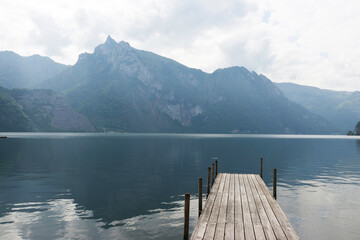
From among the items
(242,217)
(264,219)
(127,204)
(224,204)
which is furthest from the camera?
(127,204)

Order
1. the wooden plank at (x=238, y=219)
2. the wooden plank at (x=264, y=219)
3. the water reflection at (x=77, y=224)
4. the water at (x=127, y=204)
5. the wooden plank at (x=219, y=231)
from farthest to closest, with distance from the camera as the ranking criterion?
the water at (x=127, y=204)
the water reflection at (x=77, y=224)
the wooden plank at (x=264, y=219)
the wooden plank at (x=238, y=219)
the wooden plank at (x=219, y=231)

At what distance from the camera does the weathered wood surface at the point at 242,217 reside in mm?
11734

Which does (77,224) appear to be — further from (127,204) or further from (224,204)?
(224,204)

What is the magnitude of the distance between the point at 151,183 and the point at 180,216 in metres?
12.5

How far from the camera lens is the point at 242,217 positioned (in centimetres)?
1414

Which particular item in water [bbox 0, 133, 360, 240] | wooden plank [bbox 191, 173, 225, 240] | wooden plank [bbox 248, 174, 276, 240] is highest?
wooden plank [bbox 191, 173, 225, 240]

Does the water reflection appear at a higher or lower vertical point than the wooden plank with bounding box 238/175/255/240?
lower

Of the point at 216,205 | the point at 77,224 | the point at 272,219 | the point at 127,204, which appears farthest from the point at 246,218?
the point at 127,204

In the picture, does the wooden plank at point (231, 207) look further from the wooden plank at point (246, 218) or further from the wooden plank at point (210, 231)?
the wooden plank at point (210, 231)

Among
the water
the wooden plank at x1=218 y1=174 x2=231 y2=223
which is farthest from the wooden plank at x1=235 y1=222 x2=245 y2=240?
the water

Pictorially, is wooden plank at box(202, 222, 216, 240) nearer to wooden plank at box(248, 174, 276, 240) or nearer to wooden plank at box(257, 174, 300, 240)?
wooden plank at box(248, 174, 276, 240)

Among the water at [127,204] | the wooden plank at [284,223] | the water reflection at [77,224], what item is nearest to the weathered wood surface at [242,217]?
the wooden plank at [284,223]

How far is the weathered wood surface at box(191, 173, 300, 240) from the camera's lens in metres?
11.7

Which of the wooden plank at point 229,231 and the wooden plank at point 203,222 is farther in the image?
the wooden plank at point 203,222
